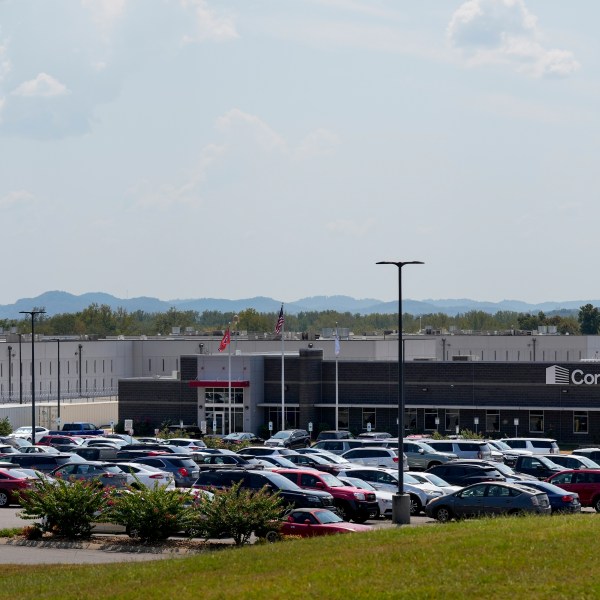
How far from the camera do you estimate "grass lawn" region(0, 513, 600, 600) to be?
21344 millimetres

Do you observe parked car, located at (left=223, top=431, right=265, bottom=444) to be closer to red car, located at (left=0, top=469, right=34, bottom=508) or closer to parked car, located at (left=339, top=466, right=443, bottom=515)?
parked car, located at (left=339, top=466, right=443, bottom=515)

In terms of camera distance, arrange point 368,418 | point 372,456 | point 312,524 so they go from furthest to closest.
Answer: point 368,418
point 372,456
point 312,524

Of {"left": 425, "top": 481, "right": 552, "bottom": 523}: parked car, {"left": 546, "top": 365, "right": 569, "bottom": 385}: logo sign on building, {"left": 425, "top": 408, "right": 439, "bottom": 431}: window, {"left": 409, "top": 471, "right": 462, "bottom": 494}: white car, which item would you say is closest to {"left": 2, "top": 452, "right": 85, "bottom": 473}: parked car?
{"left": 409, "top": 471, "right": 462, "bottom": 494}: white car

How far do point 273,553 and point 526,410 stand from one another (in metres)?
57.4

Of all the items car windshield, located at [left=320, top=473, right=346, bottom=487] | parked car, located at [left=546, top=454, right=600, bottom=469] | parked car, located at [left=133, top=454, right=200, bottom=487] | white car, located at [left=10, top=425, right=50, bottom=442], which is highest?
car windshield, located at [left=320, top=473, right=346, bottom=487]

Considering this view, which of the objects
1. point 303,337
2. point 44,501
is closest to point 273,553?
point 44,501

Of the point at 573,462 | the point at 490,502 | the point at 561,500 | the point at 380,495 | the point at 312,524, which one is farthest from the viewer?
the point at 573,462

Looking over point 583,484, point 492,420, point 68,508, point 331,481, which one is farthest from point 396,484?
point 492,420

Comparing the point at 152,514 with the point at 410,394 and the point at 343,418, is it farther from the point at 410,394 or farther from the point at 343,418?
the point at 343,418

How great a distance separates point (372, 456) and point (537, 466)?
7703 mm

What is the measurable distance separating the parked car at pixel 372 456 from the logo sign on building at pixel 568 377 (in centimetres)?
2729

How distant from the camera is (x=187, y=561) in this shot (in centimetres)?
2622

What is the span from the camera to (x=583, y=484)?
4266 centimetres

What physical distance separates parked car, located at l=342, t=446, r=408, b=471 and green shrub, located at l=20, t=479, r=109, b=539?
2155cm
